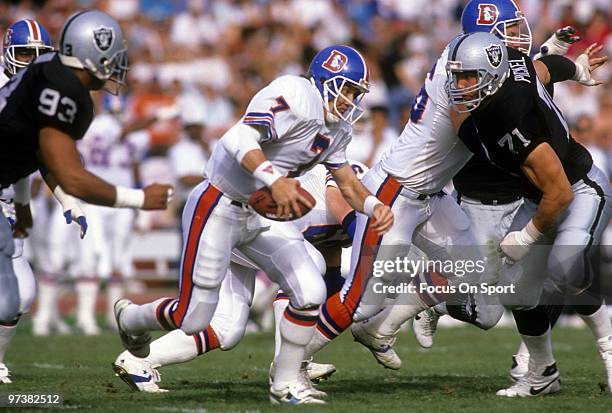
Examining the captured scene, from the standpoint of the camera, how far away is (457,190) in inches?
288

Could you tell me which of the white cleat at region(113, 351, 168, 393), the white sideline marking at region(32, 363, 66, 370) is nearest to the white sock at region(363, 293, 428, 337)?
the white cleat at region(113, 351, 168, 393)

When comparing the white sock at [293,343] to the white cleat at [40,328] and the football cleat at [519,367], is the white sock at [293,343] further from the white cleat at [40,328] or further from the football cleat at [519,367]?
the white cleat at [40,328]

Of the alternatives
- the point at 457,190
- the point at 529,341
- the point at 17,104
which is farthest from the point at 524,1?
the point at 17,104

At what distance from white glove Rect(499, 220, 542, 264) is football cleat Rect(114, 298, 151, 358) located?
7.00 ft

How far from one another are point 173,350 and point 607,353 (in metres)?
2.60

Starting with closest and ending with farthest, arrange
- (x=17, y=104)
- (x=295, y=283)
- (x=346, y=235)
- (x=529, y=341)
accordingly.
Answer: (x=17, y=104) → (x=295, y=283) → (x=529, y=341) → (x=346, y=235)

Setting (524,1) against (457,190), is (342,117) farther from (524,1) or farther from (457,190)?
(524,1)

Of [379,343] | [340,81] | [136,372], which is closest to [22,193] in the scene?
[136,372]

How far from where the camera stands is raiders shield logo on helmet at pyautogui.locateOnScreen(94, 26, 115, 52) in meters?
5.20

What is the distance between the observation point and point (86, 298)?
36.6 ft

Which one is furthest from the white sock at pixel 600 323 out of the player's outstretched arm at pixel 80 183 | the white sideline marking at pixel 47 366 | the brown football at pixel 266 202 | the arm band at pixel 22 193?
the white sideline marking at pixel 47 366

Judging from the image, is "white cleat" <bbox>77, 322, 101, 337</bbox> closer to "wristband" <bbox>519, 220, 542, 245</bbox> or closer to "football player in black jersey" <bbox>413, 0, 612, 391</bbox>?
"football player in black jersey" <bbox>413, 0, 612, 391</bbox>

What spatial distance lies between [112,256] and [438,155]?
5.94m

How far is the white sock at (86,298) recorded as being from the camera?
11.1 meters
